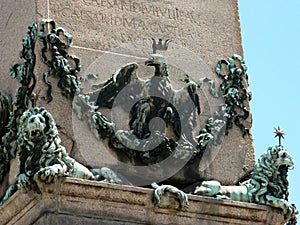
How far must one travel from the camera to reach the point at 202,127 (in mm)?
13773

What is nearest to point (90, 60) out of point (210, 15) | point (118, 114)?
point (118, 114)

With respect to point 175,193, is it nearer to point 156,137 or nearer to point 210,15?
point 156,137

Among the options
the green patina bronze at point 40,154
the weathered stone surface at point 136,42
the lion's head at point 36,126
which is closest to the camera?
the green patina bronze at point 40,154

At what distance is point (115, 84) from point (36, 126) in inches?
43.1

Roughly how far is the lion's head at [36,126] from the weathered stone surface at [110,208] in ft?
1.52

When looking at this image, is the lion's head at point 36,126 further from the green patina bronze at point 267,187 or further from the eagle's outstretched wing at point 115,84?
the green patina bronze at point 267,187

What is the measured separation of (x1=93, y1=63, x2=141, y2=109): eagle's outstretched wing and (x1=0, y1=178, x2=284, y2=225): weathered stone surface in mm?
955

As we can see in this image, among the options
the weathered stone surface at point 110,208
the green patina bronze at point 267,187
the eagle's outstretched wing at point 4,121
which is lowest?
the weathered stone surface at point 110,208

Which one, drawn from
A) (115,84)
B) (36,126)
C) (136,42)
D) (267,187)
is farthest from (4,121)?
(267,187)

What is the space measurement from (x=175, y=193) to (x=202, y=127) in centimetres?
97

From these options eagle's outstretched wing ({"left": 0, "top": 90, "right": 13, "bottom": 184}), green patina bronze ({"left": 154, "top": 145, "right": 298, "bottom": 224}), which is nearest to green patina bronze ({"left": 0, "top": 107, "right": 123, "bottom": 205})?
eagle's outstretched wing ({"left": 0, "top": 90, "right": 13, "bottom": 184})

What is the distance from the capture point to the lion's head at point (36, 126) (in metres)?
12.7

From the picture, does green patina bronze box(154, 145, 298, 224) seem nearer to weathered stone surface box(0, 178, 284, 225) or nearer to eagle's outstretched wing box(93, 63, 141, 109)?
weathered stone surface box(0, 178, 284, 225)

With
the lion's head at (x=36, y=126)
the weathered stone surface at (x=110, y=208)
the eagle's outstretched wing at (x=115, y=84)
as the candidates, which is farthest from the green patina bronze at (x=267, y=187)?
the lion's head at (x=36, y=126)
